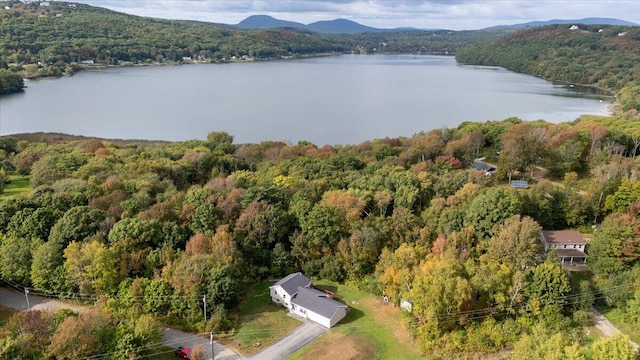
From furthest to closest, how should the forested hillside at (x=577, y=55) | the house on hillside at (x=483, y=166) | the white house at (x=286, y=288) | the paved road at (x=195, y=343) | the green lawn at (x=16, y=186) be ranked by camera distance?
the forested hillside at (x=577, y=55) → the house on hillside at (x=483, y=166) → the green lawn at (x=16, y=186) → the white house at (x=286, y=288) → the paved road at (x=195, y=343)

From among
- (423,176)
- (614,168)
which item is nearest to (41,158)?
(423,176)

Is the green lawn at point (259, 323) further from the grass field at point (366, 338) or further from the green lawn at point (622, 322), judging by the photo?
the green lawn at point (622, 322)

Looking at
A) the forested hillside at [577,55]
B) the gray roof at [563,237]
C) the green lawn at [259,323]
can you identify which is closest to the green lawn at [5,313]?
the green lawn at [259,323]

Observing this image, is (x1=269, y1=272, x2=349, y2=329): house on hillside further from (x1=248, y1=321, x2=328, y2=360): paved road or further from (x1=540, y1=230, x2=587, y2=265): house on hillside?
(x1=540, y1=230, x2=587, y2=265): house on hillside

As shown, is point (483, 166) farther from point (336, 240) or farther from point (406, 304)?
point (406, 304)

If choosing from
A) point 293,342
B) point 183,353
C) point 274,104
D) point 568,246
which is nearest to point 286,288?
point 293,342
